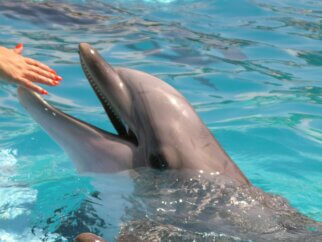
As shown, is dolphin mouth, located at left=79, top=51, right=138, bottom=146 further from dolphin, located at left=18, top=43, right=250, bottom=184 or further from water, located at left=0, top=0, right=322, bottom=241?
water, located at left=0, top=0, right=322, bottom=241

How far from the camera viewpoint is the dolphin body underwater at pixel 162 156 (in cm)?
510

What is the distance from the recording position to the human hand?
17.3ft

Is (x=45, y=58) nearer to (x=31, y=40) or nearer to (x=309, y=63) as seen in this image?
(x=31, y=40)

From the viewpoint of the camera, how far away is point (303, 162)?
8492 millimetres

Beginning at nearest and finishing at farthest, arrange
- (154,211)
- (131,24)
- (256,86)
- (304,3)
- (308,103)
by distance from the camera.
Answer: (154,211) < (308,103) < (256,86) < (131,24) < (304,3)

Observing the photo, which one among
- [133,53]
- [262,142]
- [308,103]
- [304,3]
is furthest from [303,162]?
[304,3]

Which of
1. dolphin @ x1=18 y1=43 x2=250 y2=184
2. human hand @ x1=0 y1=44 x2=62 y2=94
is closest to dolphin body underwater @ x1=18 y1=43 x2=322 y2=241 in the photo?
dolphin @ x1=18 y1=43 x2=250 y2=184

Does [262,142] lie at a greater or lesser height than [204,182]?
lesser

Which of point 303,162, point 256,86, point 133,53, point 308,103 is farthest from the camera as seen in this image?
point 133,53

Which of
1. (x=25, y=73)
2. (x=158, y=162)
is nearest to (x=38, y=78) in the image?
(x=25, y=73)

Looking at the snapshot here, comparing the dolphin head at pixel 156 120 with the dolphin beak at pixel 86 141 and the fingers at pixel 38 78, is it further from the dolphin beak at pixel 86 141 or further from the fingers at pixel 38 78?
the fingers at pixel 38 78

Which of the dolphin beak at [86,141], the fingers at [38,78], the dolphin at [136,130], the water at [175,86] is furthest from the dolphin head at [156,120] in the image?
the water at [175,86]

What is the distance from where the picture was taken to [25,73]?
17.4ft

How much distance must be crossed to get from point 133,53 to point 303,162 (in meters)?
4.53
